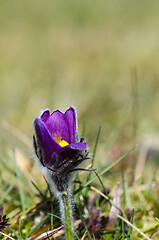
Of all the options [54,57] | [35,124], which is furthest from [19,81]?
[35,124]

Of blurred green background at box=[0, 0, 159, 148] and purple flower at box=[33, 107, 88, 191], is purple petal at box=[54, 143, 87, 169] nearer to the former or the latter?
purple flower at box=[33, 107, 88, 191]

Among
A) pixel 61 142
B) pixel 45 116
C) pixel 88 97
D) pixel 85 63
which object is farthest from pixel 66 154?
pixel 85 63

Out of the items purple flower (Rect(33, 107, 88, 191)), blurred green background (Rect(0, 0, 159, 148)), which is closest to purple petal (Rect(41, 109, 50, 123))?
purple flower (Rect(33, 107, 88, 191))

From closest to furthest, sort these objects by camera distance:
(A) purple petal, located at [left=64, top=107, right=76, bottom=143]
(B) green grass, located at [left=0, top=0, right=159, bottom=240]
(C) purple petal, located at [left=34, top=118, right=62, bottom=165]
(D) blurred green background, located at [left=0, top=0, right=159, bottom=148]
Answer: (C) purple petal, located at [left=34, top=118, right=62, bottom=165], (A) purple petal, located at [left=64, top=107, right=76, bottom=143], (B) green grass, located at [left=0, top=0, right=159, bottom=240], (D) blurred green background, located at [left=0, top=0, right=159, bottom=148]

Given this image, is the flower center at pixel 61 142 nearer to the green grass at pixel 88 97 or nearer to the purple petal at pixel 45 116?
the purple petal at pixel 45 116

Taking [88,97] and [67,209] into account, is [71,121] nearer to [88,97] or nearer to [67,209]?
[67,209]
